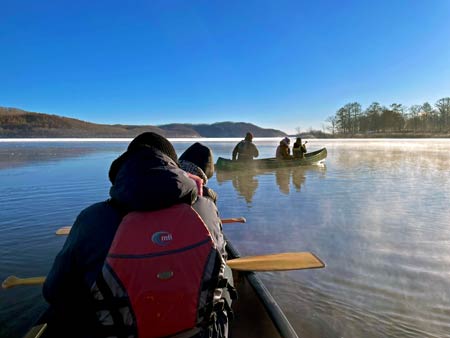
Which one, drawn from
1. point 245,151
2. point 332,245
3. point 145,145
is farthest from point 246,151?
point 145,145

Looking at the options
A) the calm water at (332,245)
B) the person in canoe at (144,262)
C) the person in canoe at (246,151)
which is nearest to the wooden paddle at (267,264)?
the calm water at (332,245)

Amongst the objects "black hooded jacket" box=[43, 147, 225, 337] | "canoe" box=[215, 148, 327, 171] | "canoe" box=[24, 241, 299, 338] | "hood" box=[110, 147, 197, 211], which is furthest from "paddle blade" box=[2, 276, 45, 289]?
"canoe" box=[215, 148, 327, 171]

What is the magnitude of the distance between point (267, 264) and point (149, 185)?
198cm

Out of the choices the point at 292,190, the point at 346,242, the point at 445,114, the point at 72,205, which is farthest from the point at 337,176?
the point at 445,114

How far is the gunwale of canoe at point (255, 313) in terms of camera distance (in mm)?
2312

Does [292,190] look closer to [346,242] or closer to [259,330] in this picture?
[346,242]

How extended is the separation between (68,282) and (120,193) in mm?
572

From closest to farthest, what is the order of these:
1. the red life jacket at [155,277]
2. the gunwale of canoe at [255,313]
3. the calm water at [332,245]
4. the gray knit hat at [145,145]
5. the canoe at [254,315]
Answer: the red life jacket at [155,277]
the gray knit hat at [145,145]
the canoe at [254,315]
the gunwale of canoe at [255,313]
the calm water at [332,245]

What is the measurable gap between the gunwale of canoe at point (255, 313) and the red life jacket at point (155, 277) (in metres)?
0.92

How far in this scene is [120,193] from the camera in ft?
5.12

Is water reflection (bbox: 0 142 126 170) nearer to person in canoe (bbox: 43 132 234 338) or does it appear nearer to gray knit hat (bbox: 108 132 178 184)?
gray knit hat (bbox: 108 132 178 184)

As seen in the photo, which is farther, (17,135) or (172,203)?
(17,135)

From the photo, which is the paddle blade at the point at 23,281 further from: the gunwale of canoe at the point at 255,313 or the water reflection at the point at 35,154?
the water reflection at the point at 35,154

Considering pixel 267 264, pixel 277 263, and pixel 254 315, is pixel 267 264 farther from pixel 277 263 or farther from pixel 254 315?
pixel 254 315
